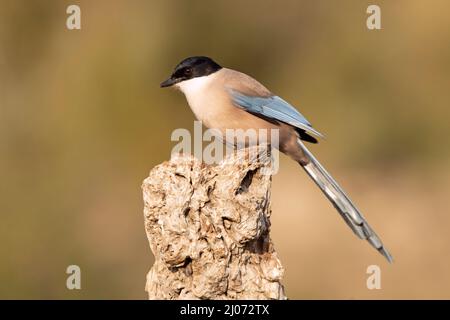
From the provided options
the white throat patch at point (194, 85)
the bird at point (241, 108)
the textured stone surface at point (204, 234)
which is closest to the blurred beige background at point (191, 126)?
the bird at point (241, 108)

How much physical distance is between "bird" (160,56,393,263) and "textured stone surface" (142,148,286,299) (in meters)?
1.59

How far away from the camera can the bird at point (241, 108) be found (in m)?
5.42

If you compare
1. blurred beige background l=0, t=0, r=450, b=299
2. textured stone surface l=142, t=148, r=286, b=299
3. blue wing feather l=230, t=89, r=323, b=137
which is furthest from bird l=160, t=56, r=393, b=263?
blurred beige background l=0, t=0, r=450, b=299

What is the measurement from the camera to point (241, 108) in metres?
5.53

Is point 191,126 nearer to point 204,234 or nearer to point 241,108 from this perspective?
point 241,108

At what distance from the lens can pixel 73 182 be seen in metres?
8.20

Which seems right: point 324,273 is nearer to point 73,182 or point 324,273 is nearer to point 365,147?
point 365,147

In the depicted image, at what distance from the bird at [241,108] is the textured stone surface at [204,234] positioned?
159 cm

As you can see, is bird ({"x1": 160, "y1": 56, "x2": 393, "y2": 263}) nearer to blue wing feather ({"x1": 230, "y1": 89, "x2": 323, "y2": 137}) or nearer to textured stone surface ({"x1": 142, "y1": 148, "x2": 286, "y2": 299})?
blue wing feather ({"x1": 230, "y1": 89, "x2": 323, "y2": 137})

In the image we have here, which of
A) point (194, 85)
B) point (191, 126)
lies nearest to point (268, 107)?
point (194, 85)

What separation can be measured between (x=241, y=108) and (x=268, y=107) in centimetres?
19

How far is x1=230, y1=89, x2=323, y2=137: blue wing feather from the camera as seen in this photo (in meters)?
5.48
